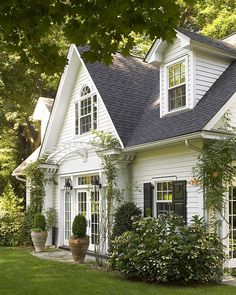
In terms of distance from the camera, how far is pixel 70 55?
16125 millimetres

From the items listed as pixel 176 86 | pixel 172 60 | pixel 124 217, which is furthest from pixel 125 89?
pixel 124 217

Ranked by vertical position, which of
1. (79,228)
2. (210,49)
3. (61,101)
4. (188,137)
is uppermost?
(210,49)

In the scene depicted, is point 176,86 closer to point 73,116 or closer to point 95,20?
point 73,116

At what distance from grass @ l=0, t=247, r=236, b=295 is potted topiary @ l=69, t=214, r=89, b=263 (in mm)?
532

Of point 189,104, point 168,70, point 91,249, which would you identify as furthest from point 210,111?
point 91,249

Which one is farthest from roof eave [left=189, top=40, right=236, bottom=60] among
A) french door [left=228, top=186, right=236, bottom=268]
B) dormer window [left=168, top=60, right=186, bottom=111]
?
french door [left=228, top=186, right=236, bottom=268]

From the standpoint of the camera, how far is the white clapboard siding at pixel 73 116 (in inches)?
580

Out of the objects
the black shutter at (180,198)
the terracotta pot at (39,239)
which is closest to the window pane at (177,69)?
the black shutter at (180,198)

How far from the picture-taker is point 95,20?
243 inches

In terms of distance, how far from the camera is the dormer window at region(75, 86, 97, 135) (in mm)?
15508

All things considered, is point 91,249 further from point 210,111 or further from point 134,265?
point 210,111

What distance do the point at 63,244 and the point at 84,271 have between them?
588 cm

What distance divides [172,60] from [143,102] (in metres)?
2.62

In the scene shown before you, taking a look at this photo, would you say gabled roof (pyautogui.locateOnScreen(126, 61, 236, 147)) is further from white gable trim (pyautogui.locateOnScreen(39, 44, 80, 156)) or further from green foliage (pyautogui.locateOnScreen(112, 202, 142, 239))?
white gable trim (pyautogui.locateOnScreen(39, 44, 80, 156))
